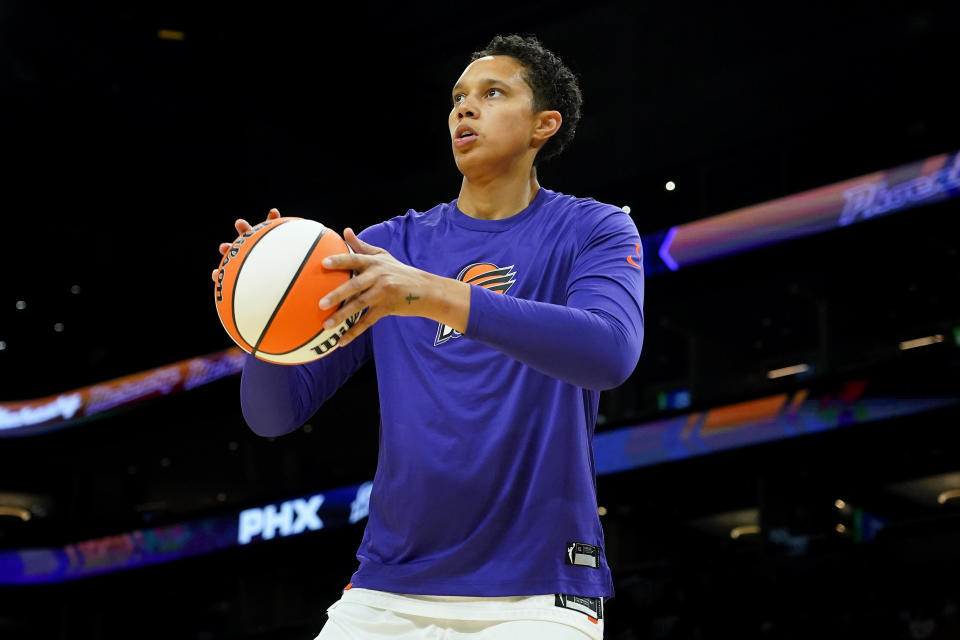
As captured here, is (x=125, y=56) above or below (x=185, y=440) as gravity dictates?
above

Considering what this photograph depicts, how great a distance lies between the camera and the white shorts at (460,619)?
1.66 m

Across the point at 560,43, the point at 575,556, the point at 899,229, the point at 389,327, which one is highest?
the point at 560,43

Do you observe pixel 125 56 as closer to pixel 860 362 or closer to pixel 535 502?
pixel 860 362

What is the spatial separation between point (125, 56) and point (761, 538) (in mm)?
8289

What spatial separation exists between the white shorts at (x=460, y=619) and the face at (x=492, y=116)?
90cm

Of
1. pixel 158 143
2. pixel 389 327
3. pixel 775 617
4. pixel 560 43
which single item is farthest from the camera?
pixel 158 143

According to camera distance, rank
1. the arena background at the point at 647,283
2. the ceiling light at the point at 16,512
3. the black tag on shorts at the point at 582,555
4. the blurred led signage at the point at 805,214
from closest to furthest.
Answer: the black tag on shorts at the point at 582,555 → the arena background at the point at 647,283 → the blurred led signage at the point at 805,214 → the ceiling light at the point at 16,512

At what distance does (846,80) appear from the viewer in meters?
11.4

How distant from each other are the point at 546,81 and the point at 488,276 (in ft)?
1.89

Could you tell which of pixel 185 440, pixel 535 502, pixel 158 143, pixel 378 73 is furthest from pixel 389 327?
pixel 185 440

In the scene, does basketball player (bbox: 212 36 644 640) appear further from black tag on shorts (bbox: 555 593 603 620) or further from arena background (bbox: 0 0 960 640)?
arena background (bbox: 0 0 960 640)

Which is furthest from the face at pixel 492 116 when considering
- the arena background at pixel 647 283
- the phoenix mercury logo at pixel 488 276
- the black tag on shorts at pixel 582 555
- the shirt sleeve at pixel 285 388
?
the arena background at pixel 647 283

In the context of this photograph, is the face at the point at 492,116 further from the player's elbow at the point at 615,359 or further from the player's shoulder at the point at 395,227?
the player's elbow at the point at 615,359

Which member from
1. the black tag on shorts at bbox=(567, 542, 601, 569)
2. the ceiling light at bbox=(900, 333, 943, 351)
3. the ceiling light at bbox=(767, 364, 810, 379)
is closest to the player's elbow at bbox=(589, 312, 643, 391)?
the black tag on shorts at bbox=(567, 542, 601, 569)
